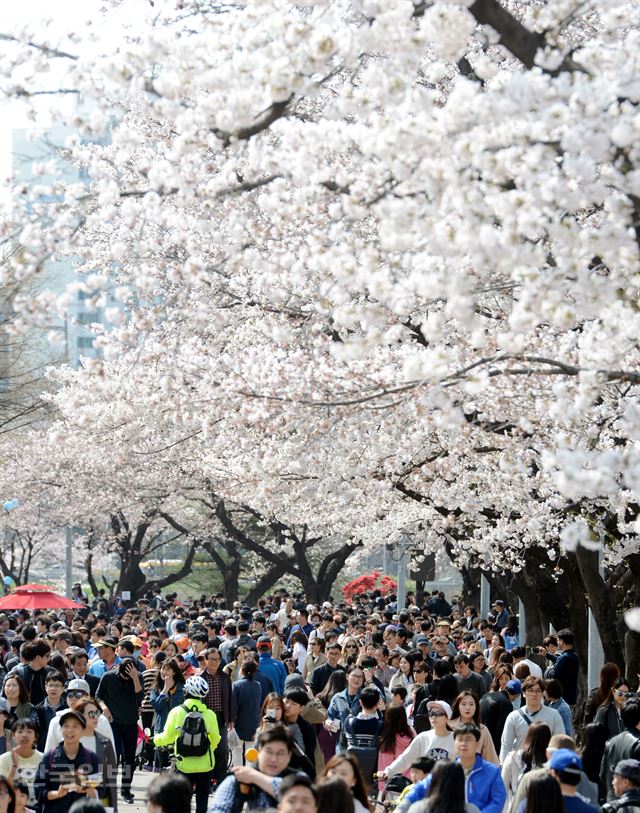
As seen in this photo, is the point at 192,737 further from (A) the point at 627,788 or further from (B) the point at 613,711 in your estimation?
(A) the point at 627,788

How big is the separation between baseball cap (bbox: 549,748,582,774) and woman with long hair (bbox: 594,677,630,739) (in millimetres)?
3429

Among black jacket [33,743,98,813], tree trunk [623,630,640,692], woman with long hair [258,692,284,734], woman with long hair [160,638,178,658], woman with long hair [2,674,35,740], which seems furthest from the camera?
woman with long hair [160,638,178,658]

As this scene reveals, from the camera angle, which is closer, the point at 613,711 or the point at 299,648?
the point at 613,711

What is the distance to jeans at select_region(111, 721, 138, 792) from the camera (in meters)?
14.1

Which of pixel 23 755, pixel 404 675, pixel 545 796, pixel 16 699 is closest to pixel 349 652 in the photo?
pixel 404 675

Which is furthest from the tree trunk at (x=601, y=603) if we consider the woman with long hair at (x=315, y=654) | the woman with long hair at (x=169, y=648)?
the woman with long hair at (x=169, y=648)

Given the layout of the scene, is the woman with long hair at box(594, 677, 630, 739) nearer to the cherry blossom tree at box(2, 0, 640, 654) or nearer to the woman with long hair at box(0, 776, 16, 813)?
the cherry blossom tree at box(2, 0, 640, 654)

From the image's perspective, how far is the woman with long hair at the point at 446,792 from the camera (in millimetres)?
6805

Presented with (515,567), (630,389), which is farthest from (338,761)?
(515,567)

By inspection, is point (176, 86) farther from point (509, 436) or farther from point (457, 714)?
point (509, 436)

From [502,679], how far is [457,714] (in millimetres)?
2312

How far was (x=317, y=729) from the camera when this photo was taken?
12.0 meters

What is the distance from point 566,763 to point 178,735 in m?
4.60

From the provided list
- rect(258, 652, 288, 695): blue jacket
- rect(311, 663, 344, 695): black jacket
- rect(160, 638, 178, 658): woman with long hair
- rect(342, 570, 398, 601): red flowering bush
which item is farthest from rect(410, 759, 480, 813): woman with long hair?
rect(342, 570, 398, 601): red flowering bush
